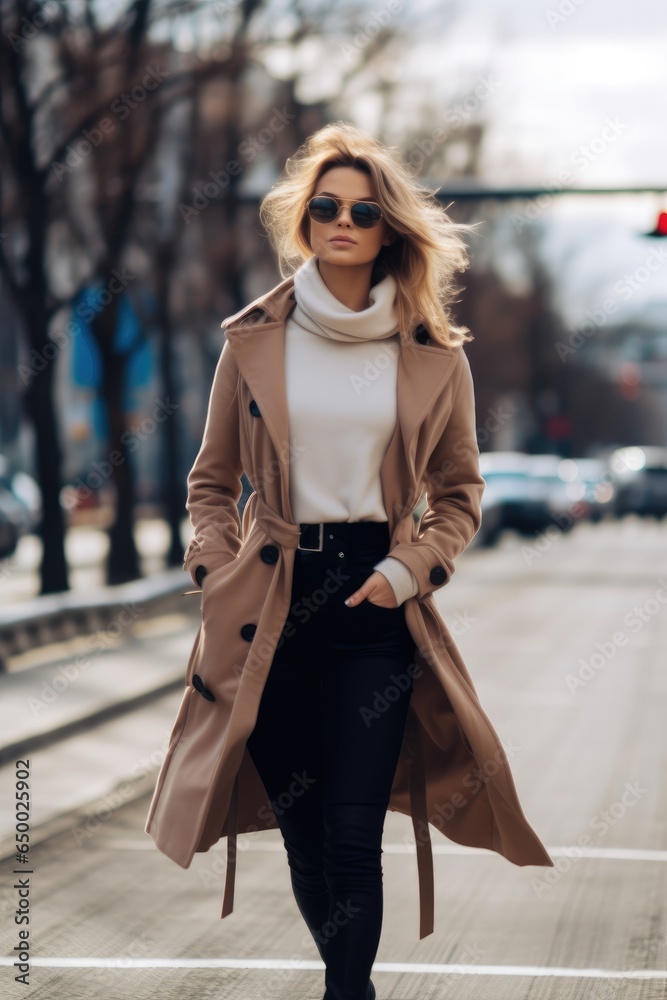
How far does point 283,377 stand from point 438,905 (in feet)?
8.36

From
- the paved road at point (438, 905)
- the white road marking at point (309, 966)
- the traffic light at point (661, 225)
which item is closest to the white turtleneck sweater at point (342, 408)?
the paved road at point (438, 905)

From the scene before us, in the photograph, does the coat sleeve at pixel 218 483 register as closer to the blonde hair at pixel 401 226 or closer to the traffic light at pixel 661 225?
the blonde hair at pixel 401 226

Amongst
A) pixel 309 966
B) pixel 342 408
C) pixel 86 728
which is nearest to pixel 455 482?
pixel 342 408

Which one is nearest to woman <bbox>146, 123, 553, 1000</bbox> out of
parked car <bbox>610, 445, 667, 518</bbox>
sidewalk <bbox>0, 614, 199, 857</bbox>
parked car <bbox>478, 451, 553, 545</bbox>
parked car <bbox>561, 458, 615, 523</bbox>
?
sidewalk <bbox>0, 614, 199, 857</bbox>

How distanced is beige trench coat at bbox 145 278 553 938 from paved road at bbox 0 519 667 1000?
859mm

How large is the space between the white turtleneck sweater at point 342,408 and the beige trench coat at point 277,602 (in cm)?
3

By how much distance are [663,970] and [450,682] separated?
5.07 feet

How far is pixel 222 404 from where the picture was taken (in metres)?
4.11

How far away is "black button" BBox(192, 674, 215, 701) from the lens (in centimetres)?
398

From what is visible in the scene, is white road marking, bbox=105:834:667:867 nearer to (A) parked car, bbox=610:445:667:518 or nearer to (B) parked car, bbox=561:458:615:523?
(B) parked car, bbox=561:458:615:523

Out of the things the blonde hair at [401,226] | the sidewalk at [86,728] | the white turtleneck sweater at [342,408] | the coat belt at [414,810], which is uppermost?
the blonde hair at [401,226]

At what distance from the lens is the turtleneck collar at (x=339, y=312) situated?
393 cm

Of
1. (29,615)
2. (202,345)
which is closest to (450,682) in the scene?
(29,615)

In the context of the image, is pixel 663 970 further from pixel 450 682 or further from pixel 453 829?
pixel 450 682
